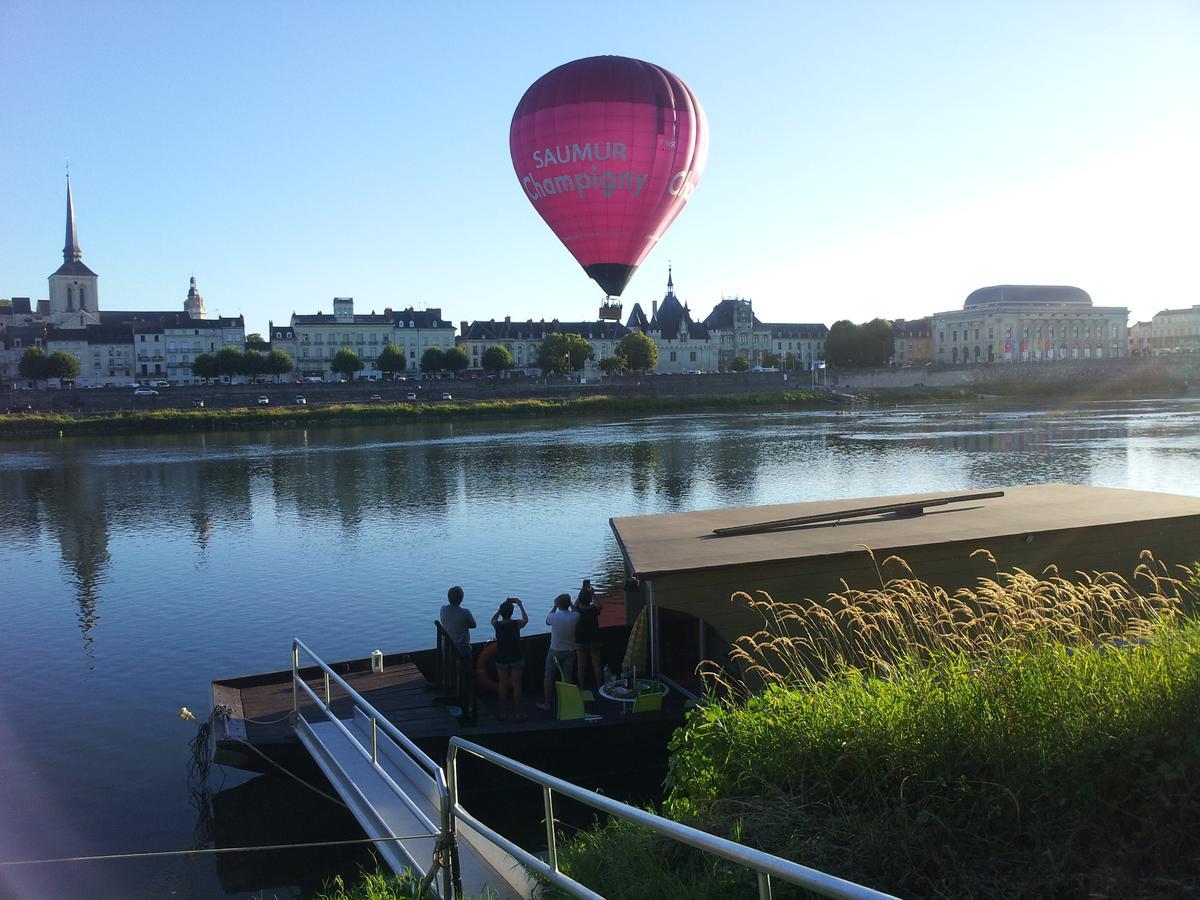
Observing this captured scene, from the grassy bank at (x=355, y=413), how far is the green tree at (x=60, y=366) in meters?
27.6

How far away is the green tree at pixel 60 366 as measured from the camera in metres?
98.7

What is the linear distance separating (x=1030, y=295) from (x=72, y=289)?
456 feet

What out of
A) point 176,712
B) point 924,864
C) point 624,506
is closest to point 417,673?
point 176,712

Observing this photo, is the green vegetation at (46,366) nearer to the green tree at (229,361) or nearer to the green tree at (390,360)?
the green tree at (229,361)

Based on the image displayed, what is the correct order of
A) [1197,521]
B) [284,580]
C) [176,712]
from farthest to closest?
[284,580] → [176,712] → [1197,521]

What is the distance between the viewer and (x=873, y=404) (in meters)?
97.8

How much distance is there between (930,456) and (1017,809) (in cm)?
4187

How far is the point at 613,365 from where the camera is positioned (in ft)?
380

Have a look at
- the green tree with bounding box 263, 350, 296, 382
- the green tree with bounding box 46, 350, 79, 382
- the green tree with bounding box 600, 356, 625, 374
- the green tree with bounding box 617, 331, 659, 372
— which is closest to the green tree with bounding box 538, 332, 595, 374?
the green tree with bounding box 600, 356, 625, 374

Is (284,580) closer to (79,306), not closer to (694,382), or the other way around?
(694,382)

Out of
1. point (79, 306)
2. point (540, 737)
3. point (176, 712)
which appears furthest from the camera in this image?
point (79, 306)

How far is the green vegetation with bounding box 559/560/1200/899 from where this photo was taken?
528 centimetres

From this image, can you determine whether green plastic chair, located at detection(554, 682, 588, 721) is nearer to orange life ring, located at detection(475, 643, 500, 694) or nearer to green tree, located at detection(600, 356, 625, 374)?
orange life ring, located at detection(475, 643, 500, 694)

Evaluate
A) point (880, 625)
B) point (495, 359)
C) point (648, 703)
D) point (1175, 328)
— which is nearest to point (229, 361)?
point (495, 359)
